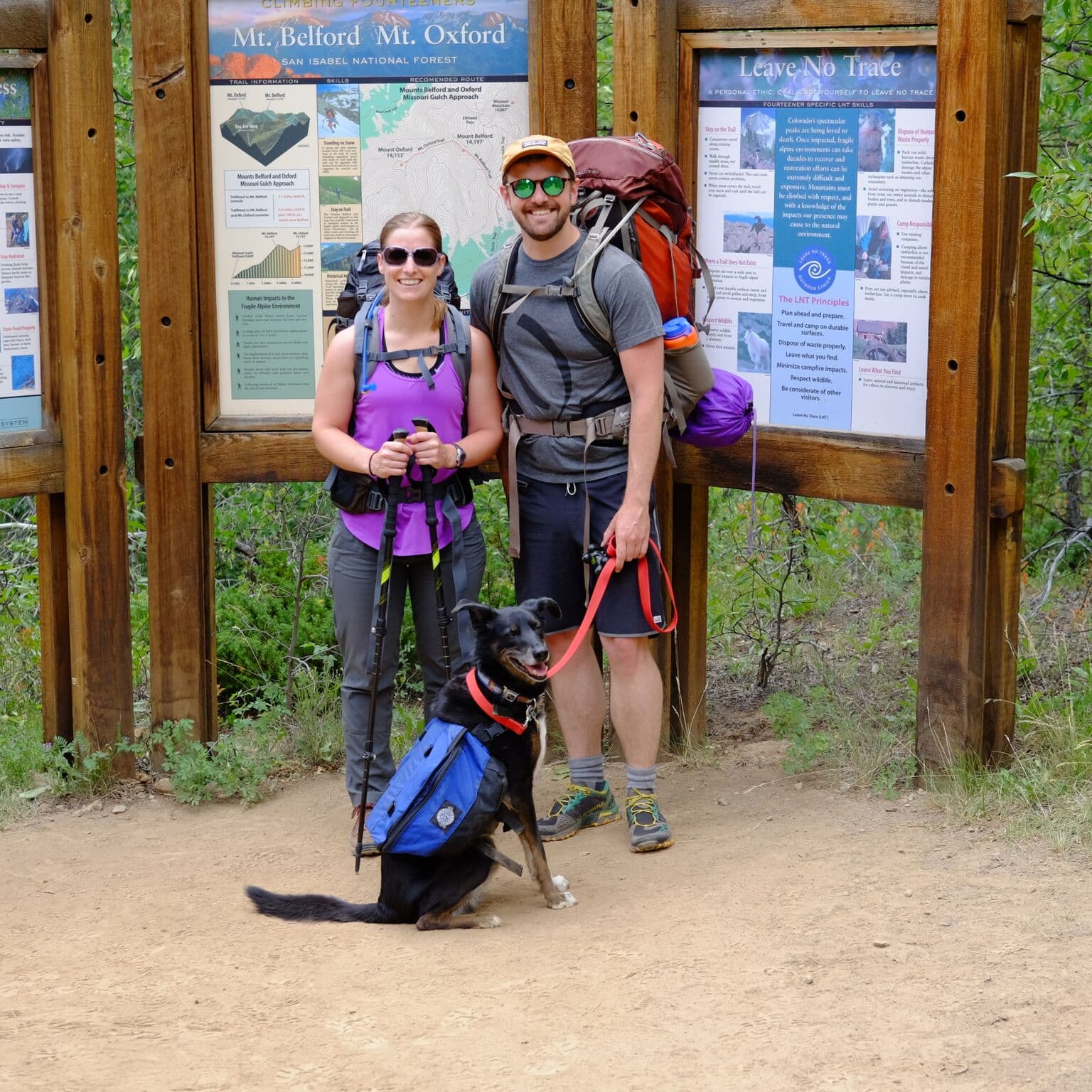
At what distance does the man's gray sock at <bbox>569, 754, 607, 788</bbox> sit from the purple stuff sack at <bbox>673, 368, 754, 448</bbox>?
121 cm

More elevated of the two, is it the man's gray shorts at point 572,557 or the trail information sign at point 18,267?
the trail information sign at point 18,267

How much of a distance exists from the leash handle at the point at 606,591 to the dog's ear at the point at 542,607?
21 centimetres

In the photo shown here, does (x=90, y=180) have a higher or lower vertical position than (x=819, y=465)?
higher

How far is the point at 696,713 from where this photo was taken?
238 inches

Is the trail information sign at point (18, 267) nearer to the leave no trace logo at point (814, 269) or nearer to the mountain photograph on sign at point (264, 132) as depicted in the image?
the mountain photograph on sign at point (264, 132)

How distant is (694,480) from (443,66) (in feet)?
6.11

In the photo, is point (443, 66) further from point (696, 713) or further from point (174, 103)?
point (696, 713)

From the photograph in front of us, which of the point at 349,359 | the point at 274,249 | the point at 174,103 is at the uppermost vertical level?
the point at 174,103

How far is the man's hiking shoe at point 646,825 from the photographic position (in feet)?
16.5

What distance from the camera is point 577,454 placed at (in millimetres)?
4973

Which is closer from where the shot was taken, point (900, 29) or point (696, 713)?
point (900, 29)

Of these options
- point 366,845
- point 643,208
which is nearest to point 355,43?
point 643,208

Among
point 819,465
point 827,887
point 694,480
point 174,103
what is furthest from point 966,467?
point 174,103

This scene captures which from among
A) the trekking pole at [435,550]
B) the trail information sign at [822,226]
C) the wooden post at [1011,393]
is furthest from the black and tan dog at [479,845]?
the wooden post at [1011,393]
